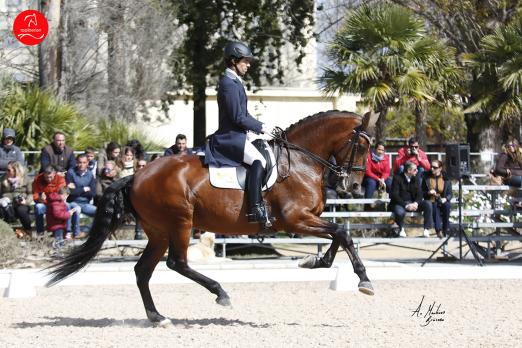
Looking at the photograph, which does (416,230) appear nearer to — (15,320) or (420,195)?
(420,195)

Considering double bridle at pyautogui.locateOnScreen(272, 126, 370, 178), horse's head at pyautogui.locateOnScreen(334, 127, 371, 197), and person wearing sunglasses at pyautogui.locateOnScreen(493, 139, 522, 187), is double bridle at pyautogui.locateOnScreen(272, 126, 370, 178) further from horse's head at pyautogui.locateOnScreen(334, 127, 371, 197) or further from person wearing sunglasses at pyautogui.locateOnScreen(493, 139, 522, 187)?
person wearing sunglasses at pyautogui.locateOnScreen(493, 139, 522, 187)

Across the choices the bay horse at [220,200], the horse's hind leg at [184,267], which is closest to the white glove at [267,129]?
the bay horse at [220,200]

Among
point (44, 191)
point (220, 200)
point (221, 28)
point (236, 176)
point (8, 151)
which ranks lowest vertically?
point (44, 191)

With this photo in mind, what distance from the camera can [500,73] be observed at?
18531 millimetres

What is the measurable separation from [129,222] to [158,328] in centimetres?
638

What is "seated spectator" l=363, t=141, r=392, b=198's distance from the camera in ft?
54.4

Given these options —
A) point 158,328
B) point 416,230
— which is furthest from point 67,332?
point 416,230

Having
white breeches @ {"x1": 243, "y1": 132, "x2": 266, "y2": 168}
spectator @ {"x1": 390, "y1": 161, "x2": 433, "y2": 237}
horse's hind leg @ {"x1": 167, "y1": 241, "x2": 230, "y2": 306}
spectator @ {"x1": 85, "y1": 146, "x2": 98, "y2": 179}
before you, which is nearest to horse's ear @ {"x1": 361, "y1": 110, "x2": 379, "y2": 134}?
white breeches @ {"x1": 243, "y1": 132, "x2": 266, "y2": 168}

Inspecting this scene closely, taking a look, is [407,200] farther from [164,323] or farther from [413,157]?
[164,323]

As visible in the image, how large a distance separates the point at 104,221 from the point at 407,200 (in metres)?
7.18

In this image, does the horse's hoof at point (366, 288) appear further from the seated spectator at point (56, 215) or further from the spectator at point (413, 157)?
the spectator at point (413, 157)

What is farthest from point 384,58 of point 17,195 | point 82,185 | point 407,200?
point 17,195

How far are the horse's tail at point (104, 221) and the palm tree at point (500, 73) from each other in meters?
10.8

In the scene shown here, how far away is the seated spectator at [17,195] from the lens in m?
15.2
